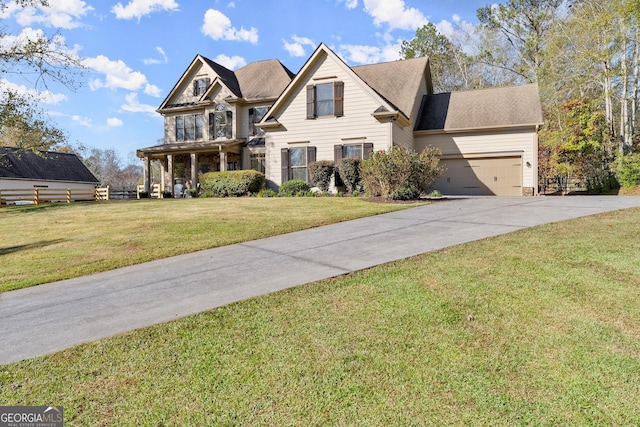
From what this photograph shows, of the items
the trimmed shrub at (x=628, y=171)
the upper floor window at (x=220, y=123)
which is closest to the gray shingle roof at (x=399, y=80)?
the upper floor window at (x=220, y=123)

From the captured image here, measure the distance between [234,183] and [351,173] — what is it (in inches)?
250

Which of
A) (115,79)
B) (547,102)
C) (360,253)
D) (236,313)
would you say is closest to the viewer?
(236,313)

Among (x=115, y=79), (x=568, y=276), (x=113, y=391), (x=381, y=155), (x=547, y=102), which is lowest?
(x=113, y=391)

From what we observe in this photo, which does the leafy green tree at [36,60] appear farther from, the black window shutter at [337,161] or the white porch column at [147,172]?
the black window shutter at [337,161]

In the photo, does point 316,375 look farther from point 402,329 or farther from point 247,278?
point 247,278

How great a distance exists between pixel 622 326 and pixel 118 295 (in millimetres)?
5357

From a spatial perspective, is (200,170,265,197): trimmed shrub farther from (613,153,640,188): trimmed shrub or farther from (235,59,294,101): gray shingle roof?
(613,153,640,188): trimmed shrub

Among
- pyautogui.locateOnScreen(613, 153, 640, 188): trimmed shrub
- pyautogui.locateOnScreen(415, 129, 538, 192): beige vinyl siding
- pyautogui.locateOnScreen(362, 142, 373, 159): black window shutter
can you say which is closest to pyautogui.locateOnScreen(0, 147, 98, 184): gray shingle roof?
pyautogui.locateOnScreen(362, 142, 373, 159): black window shutter

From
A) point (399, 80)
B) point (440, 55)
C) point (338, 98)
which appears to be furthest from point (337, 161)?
point (440, 55)

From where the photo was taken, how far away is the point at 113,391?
97.6 inches

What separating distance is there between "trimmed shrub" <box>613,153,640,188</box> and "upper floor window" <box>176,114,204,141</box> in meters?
23.2

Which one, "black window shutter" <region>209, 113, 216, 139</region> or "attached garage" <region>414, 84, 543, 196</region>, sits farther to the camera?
"black window shutter" <region>209, 113, 216, 139</region>

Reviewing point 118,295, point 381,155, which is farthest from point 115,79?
point 118,295

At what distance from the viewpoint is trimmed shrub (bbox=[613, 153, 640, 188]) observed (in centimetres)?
1573
